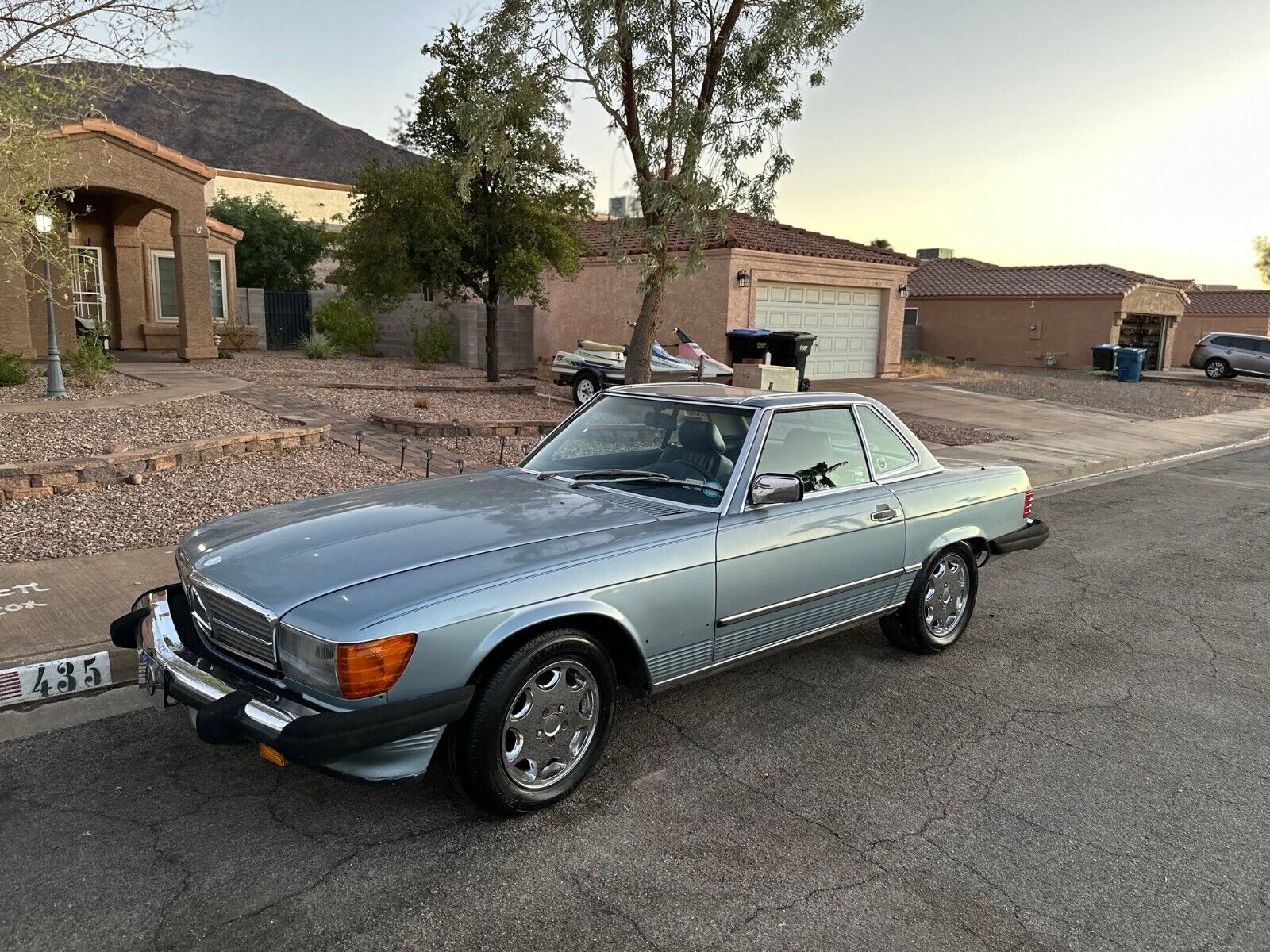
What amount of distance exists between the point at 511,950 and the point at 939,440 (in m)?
12.6

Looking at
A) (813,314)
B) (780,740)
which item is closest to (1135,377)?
(813,314)

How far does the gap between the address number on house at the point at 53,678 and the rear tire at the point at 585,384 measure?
11.2m

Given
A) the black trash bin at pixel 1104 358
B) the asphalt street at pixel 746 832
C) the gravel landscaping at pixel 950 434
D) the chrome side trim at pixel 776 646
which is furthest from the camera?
the black trash bin at pixel 1104 358

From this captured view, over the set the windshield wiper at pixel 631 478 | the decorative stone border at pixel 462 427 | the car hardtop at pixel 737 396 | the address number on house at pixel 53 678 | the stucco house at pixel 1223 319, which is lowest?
the address number on house at pixel 53 678

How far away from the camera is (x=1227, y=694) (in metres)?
4.75

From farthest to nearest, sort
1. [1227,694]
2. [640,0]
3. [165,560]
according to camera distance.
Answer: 1. [640,0]
2. [165,560]
3. [1227,694]

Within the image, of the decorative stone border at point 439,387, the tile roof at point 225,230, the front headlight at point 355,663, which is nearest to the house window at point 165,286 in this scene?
the tile roof at point 225,230

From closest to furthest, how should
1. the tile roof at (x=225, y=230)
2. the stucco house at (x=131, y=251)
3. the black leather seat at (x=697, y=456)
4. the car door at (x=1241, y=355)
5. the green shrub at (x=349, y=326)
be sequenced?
the black leather seat at (x=697, y=456) → the stucco house at (x=131, y=251) → the tile roof at (x=225, y=230) → the green shrub at (x=349, y=326) → the car door at (x=1241, y=355)

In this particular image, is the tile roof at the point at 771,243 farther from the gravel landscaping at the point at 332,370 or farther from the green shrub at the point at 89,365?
the green shrub at the point at 89,365

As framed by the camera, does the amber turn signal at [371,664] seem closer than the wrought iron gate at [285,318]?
Yes

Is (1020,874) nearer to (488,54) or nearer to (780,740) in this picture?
(780,740)

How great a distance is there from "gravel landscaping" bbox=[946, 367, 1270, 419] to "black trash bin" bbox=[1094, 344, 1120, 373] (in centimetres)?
145

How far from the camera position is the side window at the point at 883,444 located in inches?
193

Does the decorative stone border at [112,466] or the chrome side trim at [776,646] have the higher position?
the decorative stone border at [112,466]
